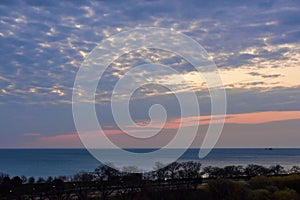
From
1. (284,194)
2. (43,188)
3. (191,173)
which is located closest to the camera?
(284,194)

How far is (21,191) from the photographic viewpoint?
146ft

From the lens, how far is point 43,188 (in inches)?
1790

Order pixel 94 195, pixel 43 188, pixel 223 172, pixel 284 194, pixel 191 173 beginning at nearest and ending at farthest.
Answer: pixel 284 194
pixel 94 195
pixel 43 188
pixel 191 173
pixel 223 172

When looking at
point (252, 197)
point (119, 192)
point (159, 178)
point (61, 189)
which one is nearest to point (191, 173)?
point (159, 178)

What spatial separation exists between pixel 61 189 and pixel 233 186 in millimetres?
20145

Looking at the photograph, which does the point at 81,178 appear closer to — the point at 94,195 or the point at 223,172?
the point at 94,195

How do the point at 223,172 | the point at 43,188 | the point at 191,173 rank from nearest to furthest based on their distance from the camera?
the point at 43,188, the point at 191,173, the point at 223,172

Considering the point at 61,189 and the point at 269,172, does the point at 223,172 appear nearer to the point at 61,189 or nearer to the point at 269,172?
the point at 269,172

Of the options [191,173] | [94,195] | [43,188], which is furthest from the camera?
[191,173]

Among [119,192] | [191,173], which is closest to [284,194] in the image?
[119,192]

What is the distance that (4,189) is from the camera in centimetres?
4500

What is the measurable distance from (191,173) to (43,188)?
60.9 ft

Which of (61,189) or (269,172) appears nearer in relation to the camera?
(61,189)

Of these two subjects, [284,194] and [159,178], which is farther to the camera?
[159,178]
